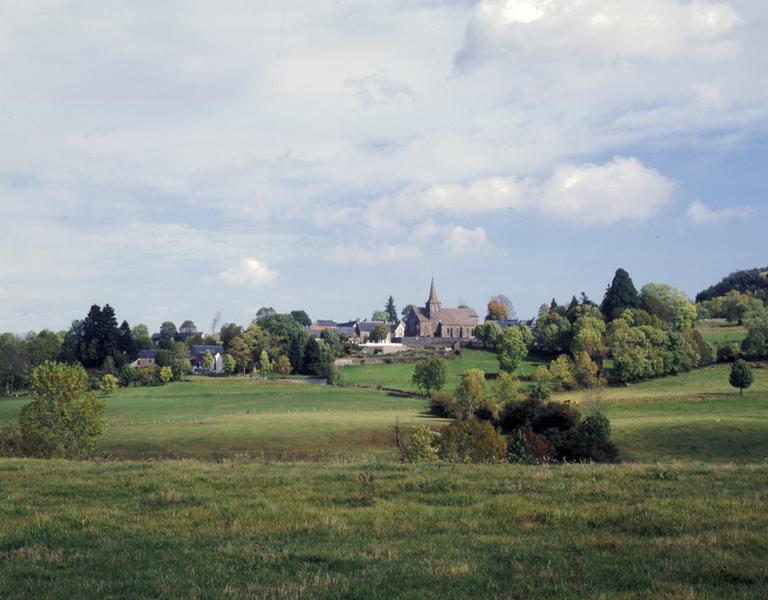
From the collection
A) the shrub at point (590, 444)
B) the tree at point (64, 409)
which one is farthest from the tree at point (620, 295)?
the tree at point (64, 409)

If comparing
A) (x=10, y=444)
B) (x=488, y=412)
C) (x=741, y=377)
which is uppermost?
(x=10, y=444)

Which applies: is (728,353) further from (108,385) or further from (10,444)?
(10,444)

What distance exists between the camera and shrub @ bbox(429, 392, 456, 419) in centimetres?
8778

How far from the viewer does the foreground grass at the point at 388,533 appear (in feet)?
31.4

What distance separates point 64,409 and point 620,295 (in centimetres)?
12701

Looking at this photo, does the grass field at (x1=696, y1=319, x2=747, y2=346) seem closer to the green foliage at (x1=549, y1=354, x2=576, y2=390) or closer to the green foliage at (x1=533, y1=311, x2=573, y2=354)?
the green foliage at (x1=533, y1=311, x2=573, y2=354)

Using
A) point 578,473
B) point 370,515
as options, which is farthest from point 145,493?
point 578,473

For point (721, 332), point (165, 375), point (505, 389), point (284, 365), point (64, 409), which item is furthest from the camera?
point (721, 332)

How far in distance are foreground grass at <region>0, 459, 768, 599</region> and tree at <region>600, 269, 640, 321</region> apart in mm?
142787

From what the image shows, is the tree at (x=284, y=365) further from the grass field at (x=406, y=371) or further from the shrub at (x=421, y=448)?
the shrub at (x=421, y=448)

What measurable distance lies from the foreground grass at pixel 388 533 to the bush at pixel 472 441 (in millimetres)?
29807

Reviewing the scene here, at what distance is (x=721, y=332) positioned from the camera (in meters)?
161

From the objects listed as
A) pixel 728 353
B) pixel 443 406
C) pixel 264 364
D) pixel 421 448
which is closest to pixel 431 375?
pixel 443 406

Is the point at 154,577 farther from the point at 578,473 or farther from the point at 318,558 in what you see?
the point at 578,473
